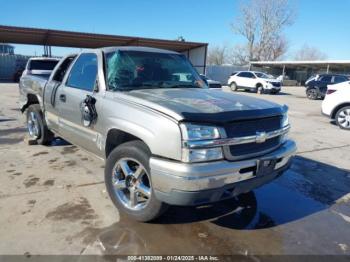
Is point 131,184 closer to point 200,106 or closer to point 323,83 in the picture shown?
point 200,106

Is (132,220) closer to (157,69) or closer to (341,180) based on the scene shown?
(157,69)

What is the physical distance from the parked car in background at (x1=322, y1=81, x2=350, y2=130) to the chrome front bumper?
8.18m

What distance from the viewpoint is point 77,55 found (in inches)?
180

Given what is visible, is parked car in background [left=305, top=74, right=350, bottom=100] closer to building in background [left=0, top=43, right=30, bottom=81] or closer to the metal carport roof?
the metal carport roof

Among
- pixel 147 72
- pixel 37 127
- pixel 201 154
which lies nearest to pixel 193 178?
pixel 201 154

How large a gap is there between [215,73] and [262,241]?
125 feet

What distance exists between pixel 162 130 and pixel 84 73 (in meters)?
2.01

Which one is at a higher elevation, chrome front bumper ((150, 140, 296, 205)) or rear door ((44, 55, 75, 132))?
rear door ((44, 55, 75, 132))

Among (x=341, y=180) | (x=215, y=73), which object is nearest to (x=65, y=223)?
(x=341, y=180)

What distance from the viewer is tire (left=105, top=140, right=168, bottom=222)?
3029mm

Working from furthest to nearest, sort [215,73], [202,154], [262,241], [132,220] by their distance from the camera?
[215,73] < [132,220] < [262,241] < [202,154]

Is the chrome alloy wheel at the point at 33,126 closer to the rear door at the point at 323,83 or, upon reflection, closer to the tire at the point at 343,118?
the tire at the point at 343,118

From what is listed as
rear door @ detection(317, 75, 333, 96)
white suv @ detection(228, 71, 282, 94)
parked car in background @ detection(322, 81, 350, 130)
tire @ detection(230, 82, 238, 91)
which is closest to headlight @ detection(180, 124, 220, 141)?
parked car in background @ detection(322, 81, 350, 130)

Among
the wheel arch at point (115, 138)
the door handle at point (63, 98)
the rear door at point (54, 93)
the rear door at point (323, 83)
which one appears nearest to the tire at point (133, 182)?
the wheel arch at point (115, 138)
